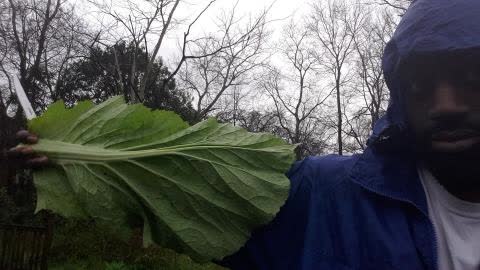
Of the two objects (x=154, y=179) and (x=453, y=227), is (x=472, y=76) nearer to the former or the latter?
(x=453, y=227)

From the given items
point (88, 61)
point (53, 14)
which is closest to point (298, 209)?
Answer: point (53, 14)

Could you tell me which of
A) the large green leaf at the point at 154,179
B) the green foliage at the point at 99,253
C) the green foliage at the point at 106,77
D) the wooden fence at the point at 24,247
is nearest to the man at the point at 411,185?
the large green leaf at the point at 154,179

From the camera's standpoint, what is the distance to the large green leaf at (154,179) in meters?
1.38

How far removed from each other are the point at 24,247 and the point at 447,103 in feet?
37.7

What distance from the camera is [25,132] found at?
1.34m

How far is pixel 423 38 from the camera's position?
1487mm

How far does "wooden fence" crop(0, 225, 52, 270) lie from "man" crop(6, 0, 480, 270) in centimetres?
1060

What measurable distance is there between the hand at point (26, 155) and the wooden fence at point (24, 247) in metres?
10.5

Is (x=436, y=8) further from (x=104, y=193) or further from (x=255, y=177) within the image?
(x=104, y=193)

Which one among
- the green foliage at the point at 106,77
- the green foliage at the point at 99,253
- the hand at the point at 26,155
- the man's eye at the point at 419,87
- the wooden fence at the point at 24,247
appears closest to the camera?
the hand at the point at 26,155

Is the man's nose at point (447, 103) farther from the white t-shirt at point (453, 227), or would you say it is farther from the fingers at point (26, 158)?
the fingers at point (26, 158)

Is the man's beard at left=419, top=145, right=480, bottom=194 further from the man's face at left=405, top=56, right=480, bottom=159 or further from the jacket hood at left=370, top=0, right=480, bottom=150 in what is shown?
the jacket hood at left=370, top=0, right=480, bottom=150

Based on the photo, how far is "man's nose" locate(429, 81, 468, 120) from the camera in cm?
149

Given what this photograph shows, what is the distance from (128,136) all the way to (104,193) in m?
0.21
